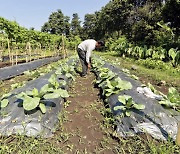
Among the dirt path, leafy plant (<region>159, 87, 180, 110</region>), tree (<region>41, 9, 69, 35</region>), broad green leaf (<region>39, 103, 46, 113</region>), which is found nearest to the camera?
the dirt path

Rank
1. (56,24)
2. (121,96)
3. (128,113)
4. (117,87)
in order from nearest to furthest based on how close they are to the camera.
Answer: (128,113) < (121,96) < (117,87) < (56,24)

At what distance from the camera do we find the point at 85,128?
3.20m

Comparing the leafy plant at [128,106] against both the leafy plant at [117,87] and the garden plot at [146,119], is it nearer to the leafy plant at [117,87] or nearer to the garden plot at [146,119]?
the garden plot at [146,119]

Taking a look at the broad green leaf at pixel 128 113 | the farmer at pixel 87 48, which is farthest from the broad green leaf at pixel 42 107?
the farmer at pixel 87 48

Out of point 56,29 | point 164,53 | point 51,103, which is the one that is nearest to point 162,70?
point 164,53

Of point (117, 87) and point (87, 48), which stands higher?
point (87, 48)

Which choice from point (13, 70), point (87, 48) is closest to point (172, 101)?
point (87, 48)

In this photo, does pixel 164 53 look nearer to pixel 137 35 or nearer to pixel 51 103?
pixel 137 35

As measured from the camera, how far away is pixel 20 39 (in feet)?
52.2

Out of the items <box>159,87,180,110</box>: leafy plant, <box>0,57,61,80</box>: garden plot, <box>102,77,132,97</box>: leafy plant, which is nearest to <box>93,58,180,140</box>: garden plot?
<box>159,87,180,110</box>: leafy plant

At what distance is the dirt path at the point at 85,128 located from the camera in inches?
104

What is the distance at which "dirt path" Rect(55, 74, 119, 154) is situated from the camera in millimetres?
2643

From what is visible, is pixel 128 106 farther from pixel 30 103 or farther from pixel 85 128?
pixel 30 103

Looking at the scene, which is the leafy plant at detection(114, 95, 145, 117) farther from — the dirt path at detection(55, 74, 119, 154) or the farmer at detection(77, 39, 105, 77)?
the farmer at detection(77, 39, 105, 77)
